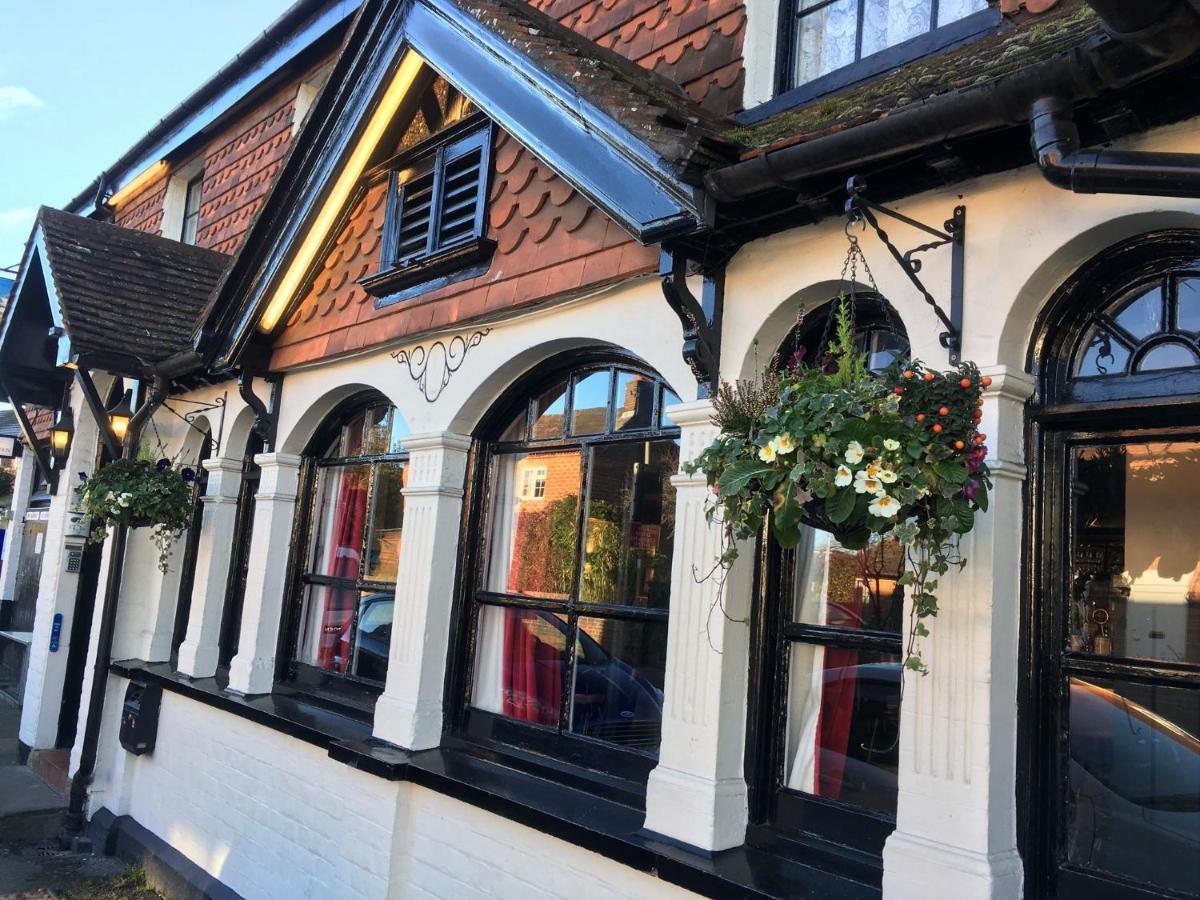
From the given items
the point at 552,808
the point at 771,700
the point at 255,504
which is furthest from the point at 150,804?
the point at 771,700

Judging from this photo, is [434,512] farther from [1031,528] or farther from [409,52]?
[1031,528]

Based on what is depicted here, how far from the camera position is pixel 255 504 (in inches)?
277

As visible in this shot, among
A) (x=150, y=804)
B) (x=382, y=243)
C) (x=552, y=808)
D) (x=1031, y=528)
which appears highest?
(x=382, y=243)

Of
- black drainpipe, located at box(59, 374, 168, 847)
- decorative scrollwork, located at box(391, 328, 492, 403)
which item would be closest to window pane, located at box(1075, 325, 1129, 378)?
decorative scrollwork, located at box(391, 328, 492, 403)

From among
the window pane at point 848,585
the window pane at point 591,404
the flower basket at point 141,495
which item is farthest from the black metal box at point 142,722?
the window pane at point 848,585

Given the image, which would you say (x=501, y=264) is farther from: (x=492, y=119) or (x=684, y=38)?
(x=684, y=38)

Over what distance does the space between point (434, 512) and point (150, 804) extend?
3908mm

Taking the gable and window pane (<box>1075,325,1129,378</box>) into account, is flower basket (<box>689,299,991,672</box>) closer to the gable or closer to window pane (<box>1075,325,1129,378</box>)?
window pane (<box>1075,325,1129,378</box>)

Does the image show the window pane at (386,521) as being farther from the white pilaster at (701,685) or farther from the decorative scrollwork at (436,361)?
the white pilaster at (701,685)

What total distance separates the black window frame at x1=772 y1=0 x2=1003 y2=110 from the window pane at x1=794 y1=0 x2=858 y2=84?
0.02m

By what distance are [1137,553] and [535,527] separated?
2.91 meters

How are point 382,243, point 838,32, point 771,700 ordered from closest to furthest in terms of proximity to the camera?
point 771,700 → point 838,32 → point 382,243

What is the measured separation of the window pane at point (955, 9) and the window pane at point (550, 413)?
2.39 meters

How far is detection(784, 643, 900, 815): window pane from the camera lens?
3377mm
